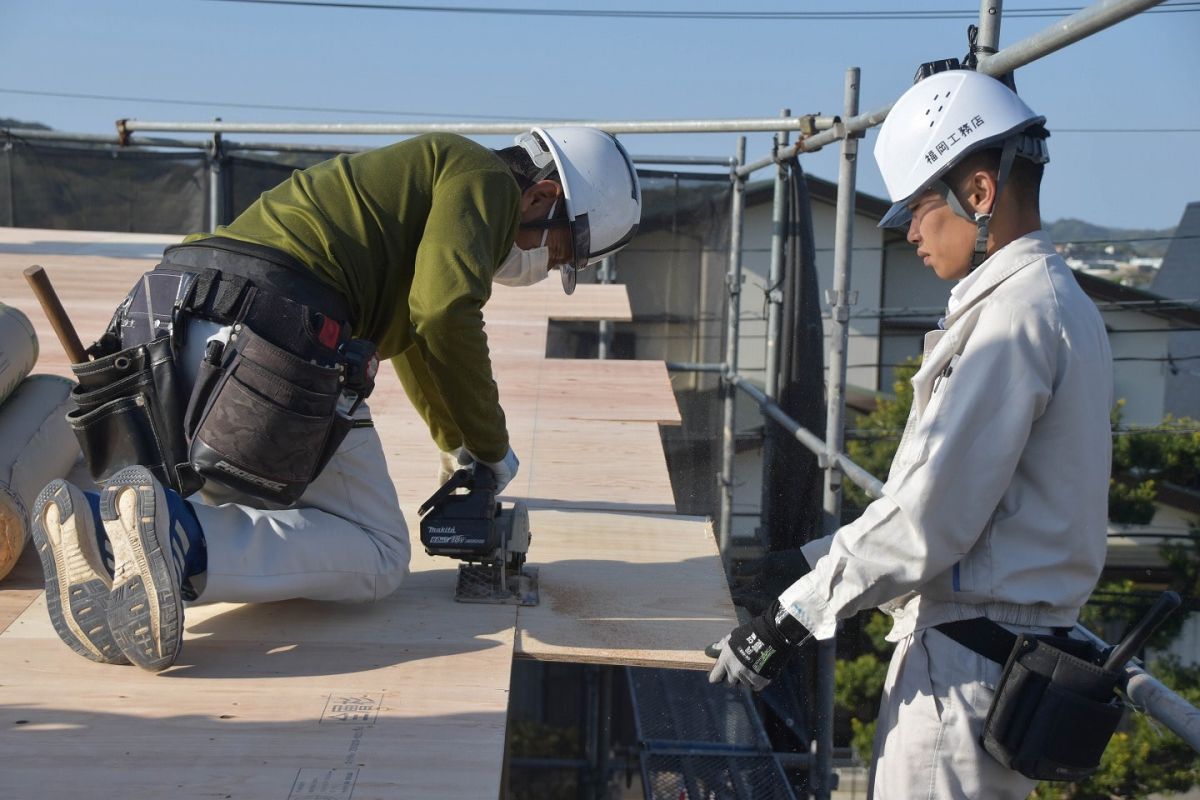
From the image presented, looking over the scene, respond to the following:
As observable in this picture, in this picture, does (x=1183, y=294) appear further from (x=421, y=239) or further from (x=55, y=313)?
(x=55, y=313)

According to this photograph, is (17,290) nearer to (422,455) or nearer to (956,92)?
(422,455)

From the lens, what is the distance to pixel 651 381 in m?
5.39

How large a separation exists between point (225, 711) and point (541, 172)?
4.76 feet

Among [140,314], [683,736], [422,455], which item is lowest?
[683,736]

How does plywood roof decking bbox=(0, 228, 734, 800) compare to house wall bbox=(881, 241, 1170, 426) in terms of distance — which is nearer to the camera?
plywood roof decking bbox=(0, 228, 734, 800)

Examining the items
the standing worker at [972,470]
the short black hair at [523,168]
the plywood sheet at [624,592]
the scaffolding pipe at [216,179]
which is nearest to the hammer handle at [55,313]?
the short black hair at [523,168]

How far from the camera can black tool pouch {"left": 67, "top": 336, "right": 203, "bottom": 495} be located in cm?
252

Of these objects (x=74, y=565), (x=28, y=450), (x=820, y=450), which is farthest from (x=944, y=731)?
(x=28, y=450)

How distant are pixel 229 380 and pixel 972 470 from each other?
1542mm

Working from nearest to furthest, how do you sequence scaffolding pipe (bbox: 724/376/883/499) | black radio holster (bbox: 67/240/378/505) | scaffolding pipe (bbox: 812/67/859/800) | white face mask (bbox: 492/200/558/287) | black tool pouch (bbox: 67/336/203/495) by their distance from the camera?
black radio holster (bbox: 67/240/378/505)
black tool pouch (bbox: 67/336/203/495)
white face mask (bbox: 492/200/558/287)
scaffolding pipe (bbox: 724/376/883/499)
scaffolding pipe (bbox: 812/67/859/800)

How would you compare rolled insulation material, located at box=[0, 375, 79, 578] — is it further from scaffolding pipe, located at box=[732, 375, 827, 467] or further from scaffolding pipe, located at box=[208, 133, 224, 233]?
scaffolding pipe, located at box=[208, 133, 224, 233]

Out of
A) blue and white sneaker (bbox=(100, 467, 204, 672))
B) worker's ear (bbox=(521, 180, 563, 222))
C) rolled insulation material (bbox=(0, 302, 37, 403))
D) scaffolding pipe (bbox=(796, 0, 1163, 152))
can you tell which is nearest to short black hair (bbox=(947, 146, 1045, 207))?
scaffolding pipe (bbox=(796, 0, 1163, 152))

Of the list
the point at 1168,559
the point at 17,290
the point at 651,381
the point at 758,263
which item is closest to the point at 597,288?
the point at 651,381

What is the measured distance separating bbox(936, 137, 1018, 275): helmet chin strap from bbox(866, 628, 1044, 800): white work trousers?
70cm
